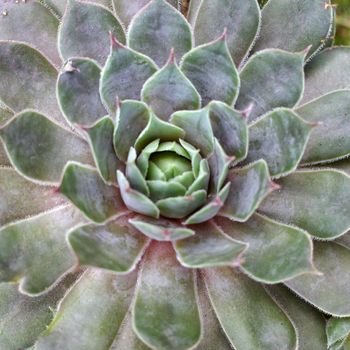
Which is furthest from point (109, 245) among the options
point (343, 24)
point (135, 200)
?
point (343, 24)

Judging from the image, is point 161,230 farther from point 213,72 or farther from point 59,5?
point 59,5

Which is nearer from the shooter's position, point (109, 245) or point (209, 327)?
point (109, 245)

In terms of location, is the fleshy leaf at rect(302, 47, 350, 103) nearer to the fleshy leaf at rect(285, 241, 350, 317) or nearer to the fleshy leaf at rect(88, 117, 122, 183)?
the fleshy leaf at rect(285, 241, 350, 317)

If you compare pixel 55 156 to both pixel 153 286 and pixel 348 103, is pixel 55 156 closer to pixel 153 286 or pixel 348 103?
pixel 153 286

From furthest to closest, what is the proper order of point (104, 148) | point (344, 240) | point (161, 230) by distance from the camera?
point (344, 240) < point (104, 148) < point (161, 230)

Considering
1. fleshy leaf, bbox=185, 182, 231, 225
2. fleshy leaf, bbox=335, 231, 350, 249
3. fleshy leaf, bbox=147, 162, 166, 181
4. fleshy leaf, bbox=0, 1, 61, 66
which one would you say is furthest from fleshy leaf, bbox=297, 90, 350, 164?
fleshy leaf, bbox=0, 1, 61, 66
